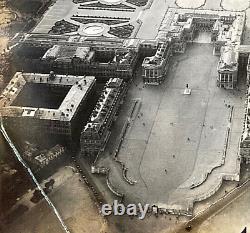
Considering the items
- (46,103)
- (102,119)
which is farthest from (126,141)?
(46,103)

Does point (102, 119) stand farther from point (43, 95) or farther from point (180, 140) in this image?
point (43, 95)

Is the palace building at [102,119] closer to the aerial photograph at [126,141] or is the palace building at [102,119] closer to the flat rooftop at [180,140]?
the aerial photograph at [126,141]

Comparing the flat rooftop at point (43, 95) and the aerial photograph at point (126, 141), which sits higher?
the flat rooftop at point (43, 95)

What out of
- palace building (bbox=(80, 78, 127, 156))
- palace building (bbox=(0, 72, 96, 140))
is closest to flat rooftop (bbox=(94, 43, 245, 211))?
palace building (bbox=(80, 78, 127, 156))

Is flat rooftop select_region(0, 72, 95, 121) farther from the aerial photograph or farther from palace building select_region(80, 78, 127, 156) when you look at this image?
palace building select_region(80, 78, 127, 156)

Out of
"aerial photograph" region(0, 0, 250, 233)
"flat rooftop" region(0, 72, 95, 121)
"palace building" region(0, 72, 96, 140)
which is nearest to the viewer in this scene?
"aerial photograph" region(0, 0, 250, 233)

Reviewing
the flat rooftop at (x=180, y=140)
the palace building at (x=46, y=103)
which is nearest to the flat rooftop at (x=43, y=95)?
the palace building at (x=46, y=103)
